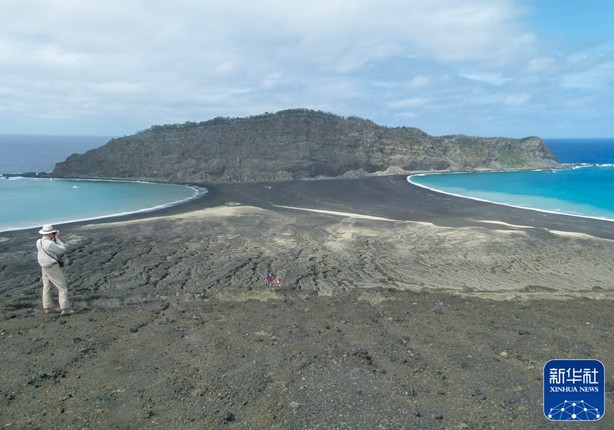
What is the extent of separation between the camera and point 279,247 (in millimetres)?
20156

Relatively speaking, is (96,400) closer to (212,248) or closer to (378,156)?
(212,248)

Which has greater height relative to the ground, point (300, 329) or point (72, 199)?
point (72, 199)

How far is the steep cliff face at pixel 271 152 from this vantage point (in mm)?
61188

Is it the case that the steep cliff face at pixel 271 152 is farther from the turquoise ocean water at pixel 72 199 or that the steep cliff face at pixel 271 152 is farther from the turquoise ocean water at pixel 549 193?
the turquoise ocean water at pixel 549 193

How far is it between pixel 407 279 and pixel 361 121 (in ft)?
220

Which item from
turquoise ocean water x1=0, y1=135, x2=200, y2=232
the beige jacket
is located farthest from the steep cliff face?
the beige jacket

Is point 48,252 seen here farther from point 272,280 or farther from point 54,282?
point 272,280

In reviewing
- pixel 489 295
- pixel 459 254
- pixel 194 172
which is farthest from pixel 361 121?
pixel 489 295

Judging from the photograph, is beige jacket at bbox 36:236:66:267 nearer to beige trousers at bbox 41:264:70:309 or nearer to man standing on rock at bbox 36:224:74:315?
man standing on rock at bbox 36:224:74:315

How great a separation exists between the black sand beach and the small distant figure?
31 centimetres

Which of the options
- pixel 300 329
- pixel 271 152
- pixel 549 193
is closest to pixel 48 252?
pixel 300 329

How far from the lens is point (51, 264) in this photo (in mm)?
10117

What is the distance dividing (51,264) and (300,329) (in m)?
5.49

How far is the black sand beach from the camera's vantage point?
21.2 feet
